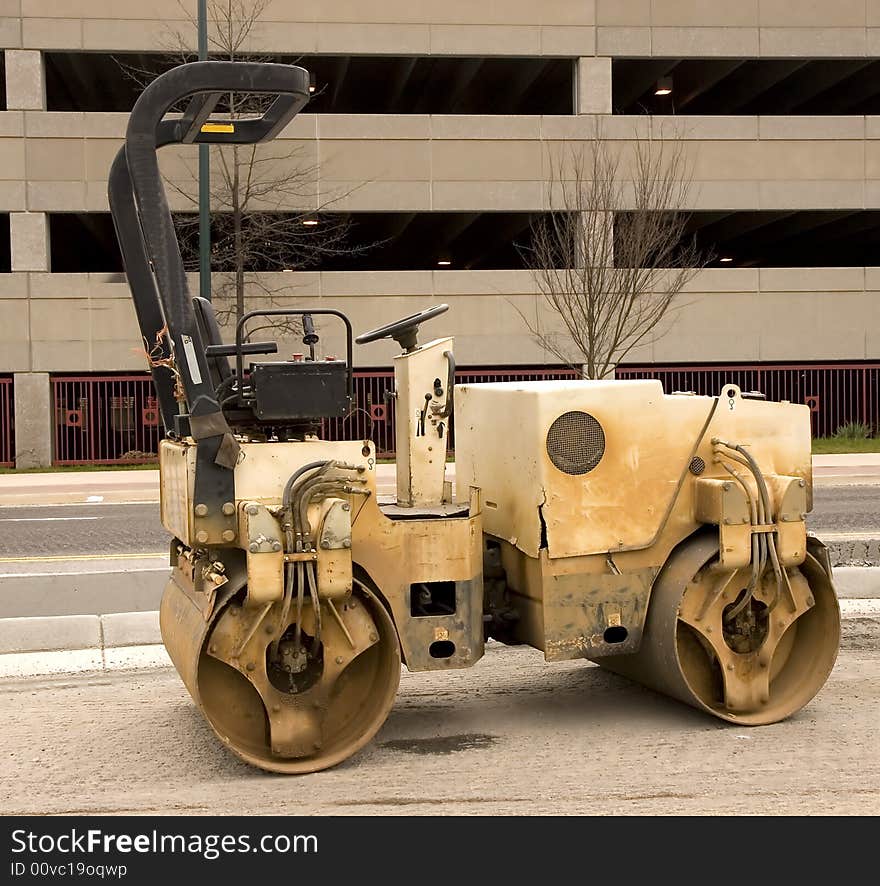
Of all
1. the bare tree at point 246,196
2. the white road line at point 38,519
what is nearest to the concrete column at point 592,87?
the bare tree at point 246,196

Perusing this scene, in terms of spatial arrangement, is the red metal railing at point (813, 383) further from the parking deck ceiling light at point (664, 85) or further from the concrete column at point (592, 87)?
the parking deck ceiling light at point (664, 85)

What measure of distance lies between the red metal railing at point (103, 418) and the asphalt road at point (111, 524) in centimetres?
829

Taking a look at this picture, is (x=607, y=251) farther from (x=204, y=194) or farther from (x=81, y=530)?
(x=81, y=530)

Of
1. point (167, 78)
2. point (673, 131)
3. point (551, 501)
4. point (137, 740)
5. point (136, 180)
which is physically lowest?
point (137, 740)

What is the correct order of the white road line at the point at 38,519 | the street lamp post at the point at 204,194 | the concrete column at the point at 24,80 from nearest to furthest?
1. the white road line at the point at 38,519
2. the street lamp post at the point at 204,194
3. the concrete column at the point at 24,80

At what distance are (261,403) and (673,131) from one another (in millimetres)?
23453

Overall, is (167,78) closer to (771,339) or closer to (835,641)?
(835,641)

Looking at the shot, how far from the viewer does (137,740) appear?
20.8 feet

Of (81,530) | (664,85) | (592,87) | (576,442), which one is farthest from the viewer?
(664,85)

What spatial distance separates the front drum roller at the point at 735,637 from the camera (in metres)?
6.34

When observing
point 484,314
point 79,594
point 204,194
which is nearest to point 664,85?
point 484,314

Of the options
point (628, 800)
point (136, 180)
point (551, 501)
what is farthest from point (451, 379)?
point (628, 800)

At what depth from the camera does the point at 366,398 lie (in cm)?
2703

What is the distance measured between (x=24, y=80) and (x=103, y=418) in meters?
7.32
